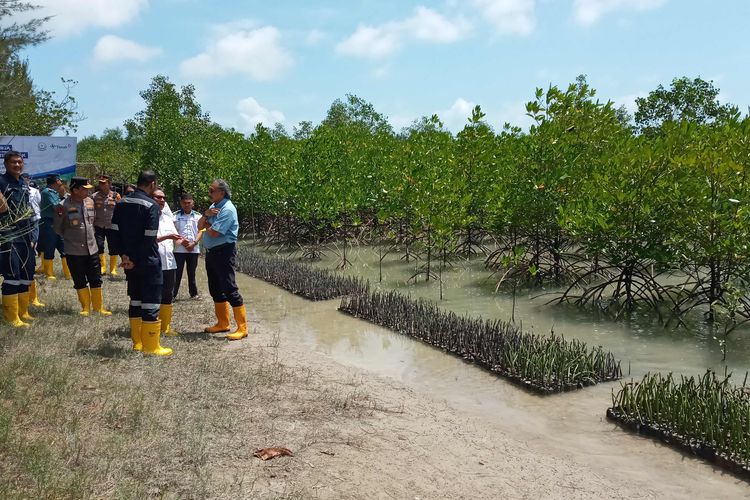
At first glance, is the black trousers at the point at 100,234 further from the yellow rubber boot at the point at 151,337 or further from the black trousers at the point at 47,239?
the yellow rubber boot at the point at 151,337

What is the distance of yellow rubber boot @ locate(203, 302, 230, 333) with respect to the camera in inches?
297

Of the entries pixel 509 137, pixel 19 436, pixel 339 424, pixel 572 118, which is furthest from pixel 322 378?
pixel 509 137

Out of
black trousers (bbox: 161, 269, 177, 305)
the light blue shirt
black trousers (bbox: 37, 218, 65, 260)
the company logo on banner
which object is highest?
the company logo on banner

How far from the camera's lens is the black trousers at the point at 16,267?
22.4ft

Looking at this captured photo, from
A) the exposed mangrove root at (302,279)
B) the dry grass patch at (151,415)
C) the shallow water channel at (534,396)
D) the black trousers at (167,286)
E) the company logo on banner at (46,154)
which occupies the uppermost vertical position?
the company logo on banner at (46,154)

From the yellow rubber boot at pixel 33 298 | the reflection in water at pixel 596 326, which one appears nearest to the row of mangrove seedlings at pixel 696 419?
the reflection in water at pixel 596 326

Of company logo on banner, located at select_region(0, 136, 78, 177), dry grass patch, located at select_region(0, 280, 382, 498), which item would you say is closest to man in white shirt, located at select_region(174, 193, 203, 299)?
dry grass patch, located at select_region(0, 280, 382, 498)

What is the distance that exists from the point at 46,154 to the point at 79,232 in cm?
806

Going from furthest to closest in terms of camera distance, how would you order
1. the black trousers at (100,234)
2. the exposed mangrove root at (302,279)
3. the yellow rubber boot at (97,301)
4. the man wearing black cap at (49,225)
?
1. the exposed mangrove root at (302,279)
2. the black trousers at (100,234)
3. the man wearing black cap at (49,225)
4. the yellow rubber boot at (97,301)

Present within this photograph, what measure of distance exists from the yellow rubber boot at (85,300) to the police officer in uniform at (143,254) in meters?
1.83

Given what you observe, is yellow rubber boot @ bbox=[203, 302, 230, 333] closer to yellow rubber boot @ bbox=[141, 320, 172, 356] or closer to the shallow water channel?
the shallow water channel

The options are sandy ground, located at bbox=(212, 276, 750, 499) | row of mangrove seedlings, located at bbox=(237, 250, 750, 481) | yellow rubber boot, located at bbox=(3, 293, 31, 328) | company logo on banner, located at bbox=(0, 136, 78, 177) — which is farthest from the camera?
company logo on banner, located at bbox=(0, 136, 78, 177)

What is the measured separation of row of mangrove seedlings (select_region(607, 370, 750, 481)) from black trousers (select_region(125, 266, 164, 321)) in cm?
453

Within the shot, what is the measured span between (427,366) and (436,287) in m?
5.19
